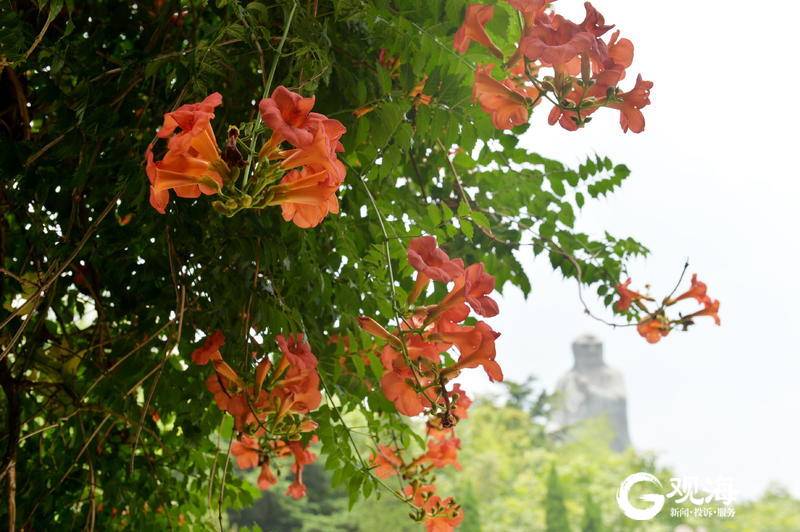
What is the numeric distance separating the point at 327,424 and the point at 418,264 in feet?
1.23

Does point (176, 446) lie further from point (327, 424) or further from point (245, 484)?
point (327, 424)

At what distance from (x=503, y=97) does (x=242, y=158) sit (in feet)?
1.03

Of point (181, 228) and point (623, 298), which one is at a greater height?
point (623, 298)

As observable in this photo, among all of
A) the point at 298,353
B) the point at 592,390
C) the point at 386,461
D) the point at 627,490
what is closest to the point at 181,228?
the point at 298,353

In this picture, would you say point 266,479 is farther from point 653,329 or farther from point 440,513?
point 653,329

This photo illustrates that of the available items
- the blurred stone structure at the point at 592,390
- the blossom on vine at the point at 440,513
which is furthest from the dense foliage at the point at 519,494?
the blossom on vine at the point at 440,513

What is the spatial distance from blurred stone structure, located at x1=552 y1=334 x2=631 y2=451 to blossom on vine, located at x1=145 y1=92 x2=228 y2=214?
12692mm

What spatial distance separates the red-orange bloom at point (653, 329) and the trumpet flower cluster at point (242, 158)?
106 cm

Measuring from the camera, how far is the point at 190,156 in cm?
48

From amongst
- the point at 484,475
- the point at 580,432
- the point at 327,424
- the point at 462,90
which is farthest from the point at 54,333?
the point at 580,432

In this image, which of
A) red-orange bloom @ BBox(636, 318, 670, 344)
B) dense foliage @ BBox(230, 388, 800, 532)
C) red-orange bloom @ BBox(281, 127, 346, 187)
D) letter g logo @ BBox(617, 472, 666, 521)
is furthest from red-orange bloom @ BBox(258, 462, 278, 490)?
dense foliage @ BBox(230, 388, 800, 532)

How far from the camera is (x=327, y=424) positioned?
94 cm

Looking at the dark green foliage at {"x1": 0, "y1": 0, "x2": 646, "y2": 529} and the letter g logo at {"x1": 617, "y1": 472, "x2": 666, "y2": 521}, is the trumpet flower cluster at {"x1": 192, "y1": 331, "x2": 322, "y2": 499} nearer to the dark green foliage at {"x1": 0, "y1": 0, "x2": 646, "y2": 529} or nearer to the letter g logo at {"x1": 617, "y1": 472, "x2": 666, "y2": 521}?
the dark green foliage at {"x1": 0, "y1": 0, "x2": 646, "y2": 529}

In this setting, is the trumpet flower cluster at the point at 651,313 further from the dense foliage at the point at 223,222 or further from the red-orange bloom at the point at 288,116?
the red-orange bloom at the point at 288,116
